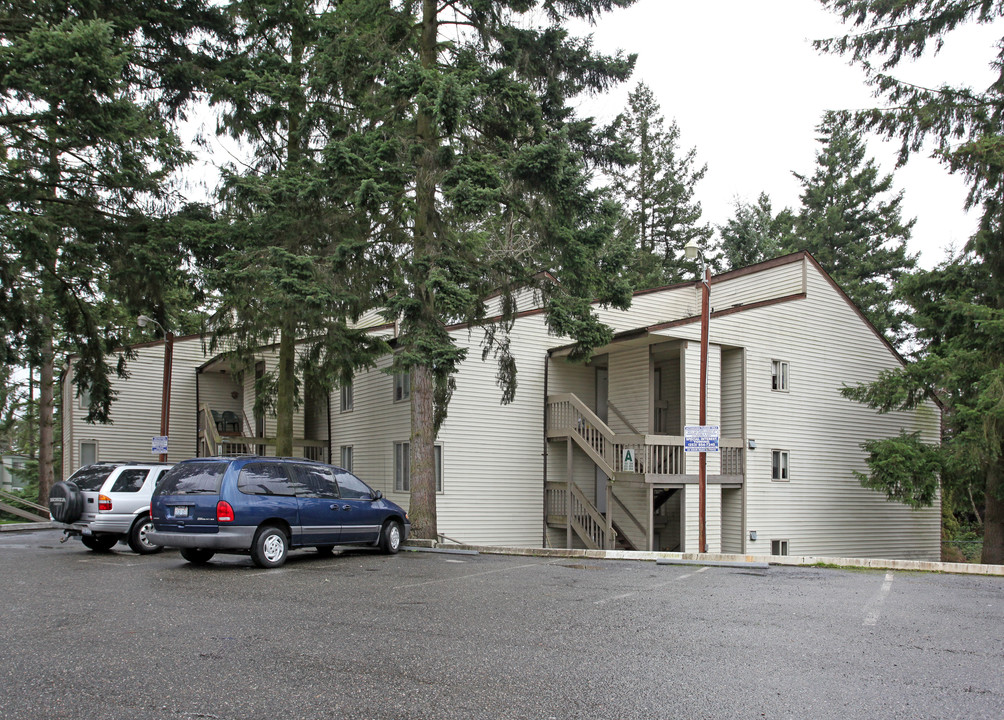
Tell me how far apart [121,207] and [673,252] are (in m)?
39.5

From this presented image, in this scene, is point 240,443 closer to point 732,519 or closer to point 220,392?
point 220,392

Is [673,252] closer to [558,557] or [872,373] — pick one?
[872,373]

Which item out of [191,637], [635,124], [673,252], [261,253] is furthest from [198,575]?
[635,124]

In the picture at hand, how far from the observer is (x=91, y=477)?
625 inches

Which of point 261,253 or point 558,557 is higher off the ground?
point 261,253

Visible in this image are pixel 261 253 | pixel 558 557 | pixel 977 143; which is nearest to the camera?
pixel 558 557

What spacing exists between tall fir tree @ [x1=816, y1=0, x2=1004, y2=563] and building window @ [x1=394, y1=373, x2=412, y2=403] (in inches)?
500

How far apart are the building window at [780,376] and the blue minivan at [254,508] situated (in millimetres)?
14623

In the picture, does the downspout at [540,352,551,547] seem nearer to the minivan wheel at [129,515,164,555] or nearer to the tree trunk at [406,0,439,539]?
the tree trunk at [406,0,439,539]

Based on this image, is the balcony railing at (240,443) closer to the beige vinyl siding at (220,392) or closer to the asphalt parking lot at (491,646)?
the beige vinyl siding at (220,392)

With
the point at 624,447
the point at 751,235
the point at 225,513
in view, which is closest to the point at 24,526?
the point at 225,513

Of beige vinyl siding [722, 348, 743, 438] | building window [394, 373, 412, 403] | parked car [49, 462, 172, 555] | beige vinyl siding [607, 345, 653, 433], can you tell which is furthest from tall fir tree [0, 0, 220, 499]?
beige vinyl siding [722, 348, 743, 438]

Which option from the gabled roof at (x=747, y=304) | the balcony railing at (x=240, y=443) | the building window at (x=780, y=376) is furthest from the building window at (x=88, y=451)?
the building window at (x=780, y=376)

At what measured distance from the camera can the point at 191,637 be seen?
7668 millimetres
